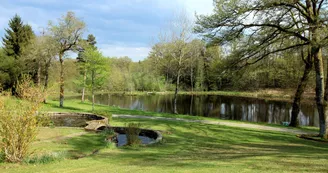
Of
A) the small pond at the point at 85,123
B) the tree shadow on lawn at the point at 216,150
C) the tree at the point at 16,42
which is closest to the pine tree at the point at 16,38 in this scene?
the tree at the point at 16,42

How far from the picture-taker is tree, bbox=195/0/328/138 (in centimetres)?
1182

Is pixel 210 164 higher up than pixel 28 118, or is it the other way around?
pixel 28 118

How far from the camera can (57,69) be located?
109 feet

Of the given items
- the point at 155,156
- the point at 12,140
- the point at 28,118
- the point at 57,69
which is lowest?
the point at 155,156

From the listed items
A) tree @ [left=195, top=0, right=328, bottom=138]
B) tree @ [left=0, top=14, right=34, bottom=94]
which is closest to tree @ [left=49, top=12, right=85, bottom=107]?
tree @ [left=0, top=14, right=34, bottom=94]

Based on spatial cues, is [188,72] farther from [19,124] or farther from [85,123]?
[19,124]

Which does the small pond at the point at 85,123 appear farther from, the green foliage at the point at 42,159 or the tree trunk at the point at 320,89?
the tree trunk at the point at 320,89

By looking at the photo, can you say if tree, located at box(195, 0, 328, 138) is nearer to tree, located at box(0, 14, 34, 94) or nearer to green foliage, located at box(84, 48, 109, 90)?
green foliage, located at box(84, 48, 109, 90)

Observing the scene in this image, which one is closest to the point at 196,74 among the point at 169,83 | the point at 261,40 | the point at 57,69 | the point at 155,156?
the point at 169,83

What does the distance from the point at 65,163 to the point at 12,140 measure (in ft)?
5.62

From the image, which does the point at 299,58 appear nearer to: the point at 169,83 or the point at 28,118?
the point at 28,118

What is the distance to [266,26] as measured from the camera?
13461 mm

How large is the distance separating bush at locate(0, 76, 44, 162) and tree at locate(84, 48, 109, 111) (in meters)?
15.7

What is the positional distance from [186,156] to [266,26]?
947cm
